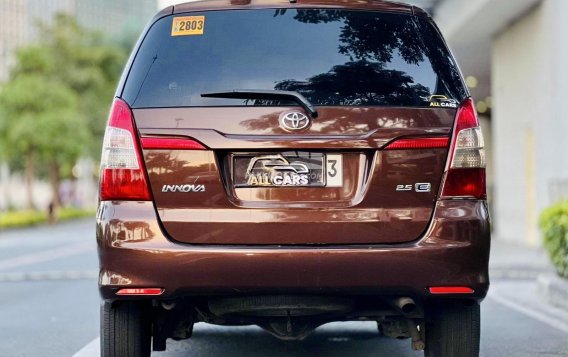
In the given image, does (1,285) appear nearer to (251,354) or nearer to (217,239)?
(251,354)

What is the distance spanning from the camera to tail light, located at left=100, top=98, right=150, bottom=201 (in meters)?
4.35

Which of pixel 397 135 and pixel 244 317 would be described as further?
pixel 244 317

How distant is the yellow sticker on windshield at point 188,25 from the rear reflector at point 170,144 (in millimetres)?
510

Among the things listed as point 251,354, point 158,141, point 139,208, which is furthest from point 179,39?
point 251,354

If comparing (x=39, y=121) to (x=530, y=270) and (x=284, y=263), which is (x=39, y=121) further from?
(x=284, y=263)

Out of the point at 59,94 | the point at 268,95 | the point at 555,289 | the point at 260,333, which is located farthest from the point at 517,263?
the point at 59,94

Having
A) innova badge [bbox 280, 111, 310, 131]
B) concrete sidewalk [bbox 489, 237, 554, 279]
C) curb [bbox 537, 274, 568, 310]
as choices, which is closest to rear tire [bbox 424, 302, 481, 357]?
innova badge [bbox 280, 111, 310, 131]

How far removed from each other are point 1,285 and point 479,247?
9.18 m

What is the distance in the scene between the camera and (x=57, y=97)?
50062mm

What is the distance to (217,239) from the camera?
427 cm

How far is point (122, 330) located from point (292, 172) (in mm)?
1097

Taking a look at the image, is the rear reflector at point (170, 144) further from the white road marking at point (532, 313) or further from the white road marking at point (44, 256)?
the white road marking at point (44, 256)

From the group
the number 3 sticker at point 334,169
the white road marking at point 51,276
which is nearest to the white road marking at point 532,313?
the number 3 sticker at point 334,169

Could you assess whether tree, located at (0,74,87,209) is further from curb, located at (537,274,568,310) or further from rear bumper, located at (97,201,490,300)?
rear bumper, located at (97,201,490,300)
